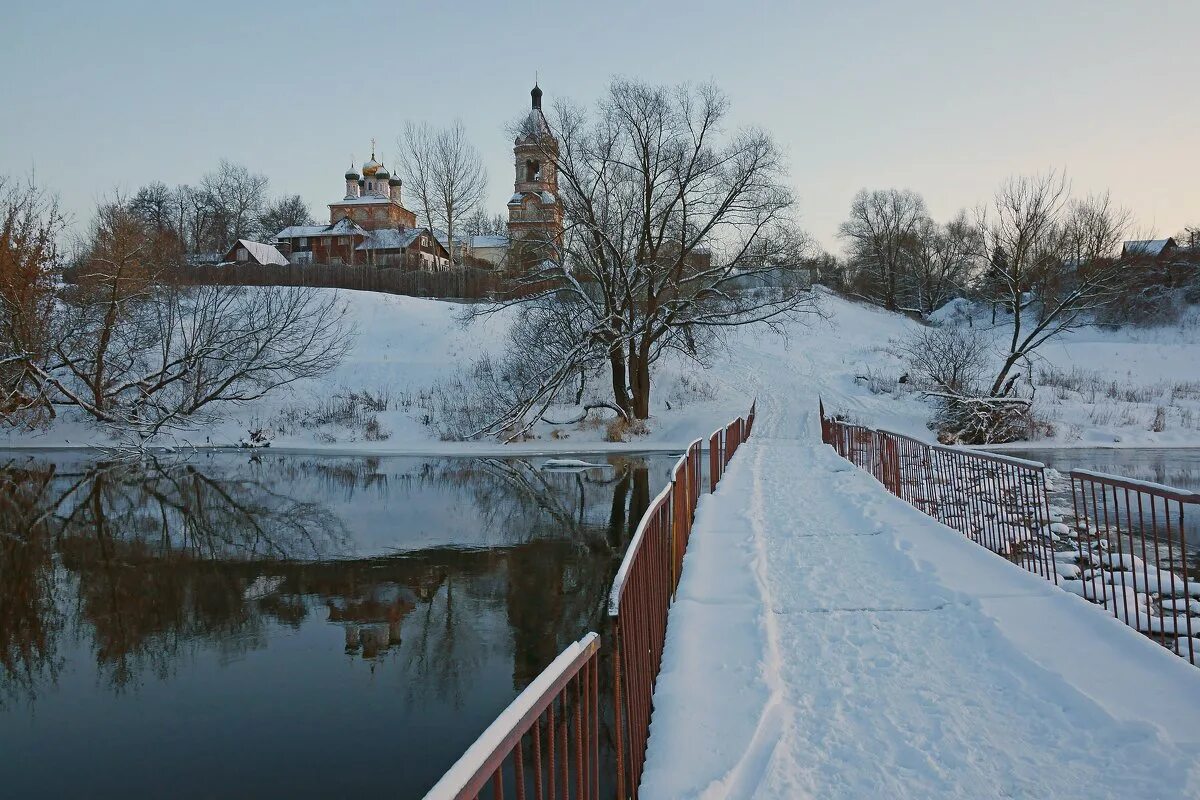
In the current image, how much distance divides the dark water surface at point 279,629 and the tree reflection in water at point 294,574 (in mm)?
37

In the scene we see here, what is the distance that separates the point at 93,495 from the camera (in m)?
16.1

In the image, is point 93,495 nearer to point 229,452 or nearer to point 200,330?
point 229,452

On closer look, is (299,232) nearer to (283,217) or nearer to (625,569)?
(283,217)

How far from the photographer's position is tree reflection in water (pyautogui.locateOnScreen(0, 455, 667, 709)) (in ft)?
22.4

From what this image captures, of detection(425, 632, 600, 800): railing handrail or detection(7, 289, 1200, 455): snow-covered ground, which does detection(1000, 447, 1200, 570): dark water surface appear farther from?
detection(425, 632, 600, 800): railing handrail

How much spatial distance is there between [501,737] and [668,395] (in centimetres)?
3086

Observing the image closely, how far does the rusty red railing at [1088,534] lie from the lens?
583 centimetres

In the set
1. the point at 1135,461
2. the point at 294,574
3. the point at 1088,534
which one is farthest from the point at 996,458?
the point at 1135,461

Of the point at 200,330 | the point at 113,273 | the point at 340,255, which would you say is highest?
the point at 340,255

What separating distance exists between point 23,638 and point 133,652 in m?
1.34

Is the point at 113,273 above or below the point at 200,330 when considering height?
above

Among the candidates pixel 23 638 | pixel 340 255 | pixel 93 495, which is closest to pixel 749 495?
pixel 23 638

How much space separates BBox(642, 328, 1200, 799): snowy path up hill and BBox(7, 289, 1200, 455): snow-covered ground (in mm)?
17323

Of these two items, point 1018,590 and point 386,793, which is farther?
point 1018,590
